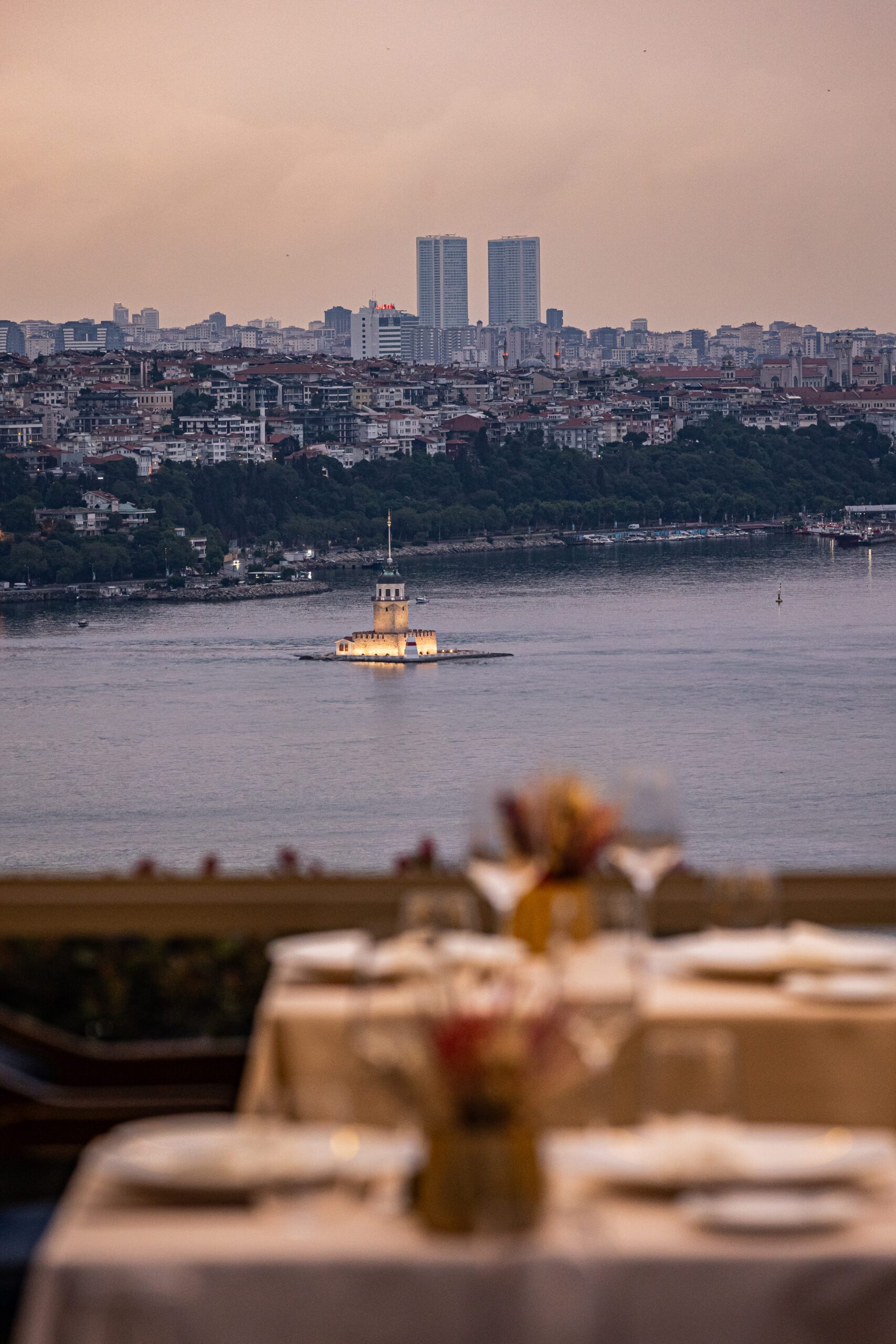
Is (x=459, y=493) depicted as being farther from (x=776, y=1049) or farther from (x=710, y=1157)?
(x=710, y=1157)

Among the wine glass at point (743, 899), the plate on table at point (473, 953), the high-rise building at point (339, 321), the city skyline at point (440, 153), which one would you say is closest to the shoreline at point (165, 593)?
the city skyline at point (440, 153)

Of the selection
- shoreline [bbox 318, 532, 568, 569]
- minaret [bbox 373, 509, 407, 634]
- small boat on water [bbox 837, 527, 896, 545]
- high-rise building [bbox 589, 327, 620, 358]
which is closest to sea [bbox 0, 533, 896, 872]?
minaret [bbox 373, 509, 407, 634]

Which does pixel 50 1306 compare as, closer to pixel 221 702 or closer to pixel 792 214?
pixel 221 702

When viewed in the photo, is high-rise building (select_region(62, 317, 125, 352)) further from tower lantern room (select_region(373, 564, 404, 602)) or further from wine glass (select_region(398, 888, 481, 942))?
wine glass (select_region(398, 888, 481, 942))

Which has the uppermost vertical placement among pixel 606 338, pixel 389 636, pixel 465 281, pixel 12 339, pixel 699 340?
pixel 465 281

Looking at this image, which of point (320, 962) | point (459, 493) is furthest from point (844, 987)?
point (459, 493)

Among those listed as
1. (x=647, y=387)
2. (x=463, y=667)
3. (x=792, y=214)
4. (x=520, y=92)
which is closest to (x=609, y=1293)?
(x=463, y=667)
